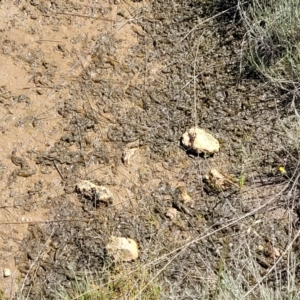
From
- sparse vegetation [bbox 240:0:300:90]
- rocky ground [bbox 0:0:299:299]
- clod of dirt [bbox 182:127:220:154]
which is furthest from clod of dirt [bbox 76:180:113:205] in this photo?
sparse vegetation [bbox 240:0:300:90]

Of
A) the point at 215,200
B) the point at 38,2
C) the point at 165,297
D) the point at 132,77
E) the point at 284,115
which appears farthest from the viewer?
the point at 38,2

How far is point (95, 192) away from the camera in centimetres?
216

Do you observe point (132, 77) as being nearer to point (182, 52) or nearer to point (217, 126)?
point (182, 52)

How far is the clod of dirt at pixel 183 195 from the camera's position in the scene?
2150mm

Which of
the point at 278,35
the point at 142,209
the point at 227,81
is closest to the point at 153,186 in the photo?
the point at 142,209

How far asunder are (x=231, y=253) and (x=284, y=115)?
63 cm

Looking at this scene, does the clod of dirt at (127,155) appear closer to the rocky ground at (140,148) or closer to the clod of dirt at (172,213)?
the rocky ground at (140,148)

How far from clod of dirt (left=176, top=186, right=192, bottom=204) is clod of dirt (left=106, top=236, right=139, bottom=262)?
249 mm

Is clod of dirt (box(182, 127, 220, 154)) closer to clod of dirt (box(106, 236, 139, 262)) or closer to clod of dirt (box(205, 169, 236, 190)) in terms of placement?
clod of dirt (box(205, 169, 236, 190))

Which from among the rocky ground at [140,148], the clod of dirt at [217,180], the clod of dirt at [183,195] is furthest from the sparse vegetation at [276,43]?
the clod of dirt at [183,195]

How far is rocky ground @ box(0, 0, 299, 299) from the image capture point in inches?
80.8

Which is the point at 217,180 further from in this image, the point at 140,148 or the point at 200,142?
the point at 140,148

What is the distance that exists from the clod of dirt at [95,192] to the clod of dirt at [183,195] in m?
0.26

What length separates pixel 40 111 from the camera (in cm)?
238
